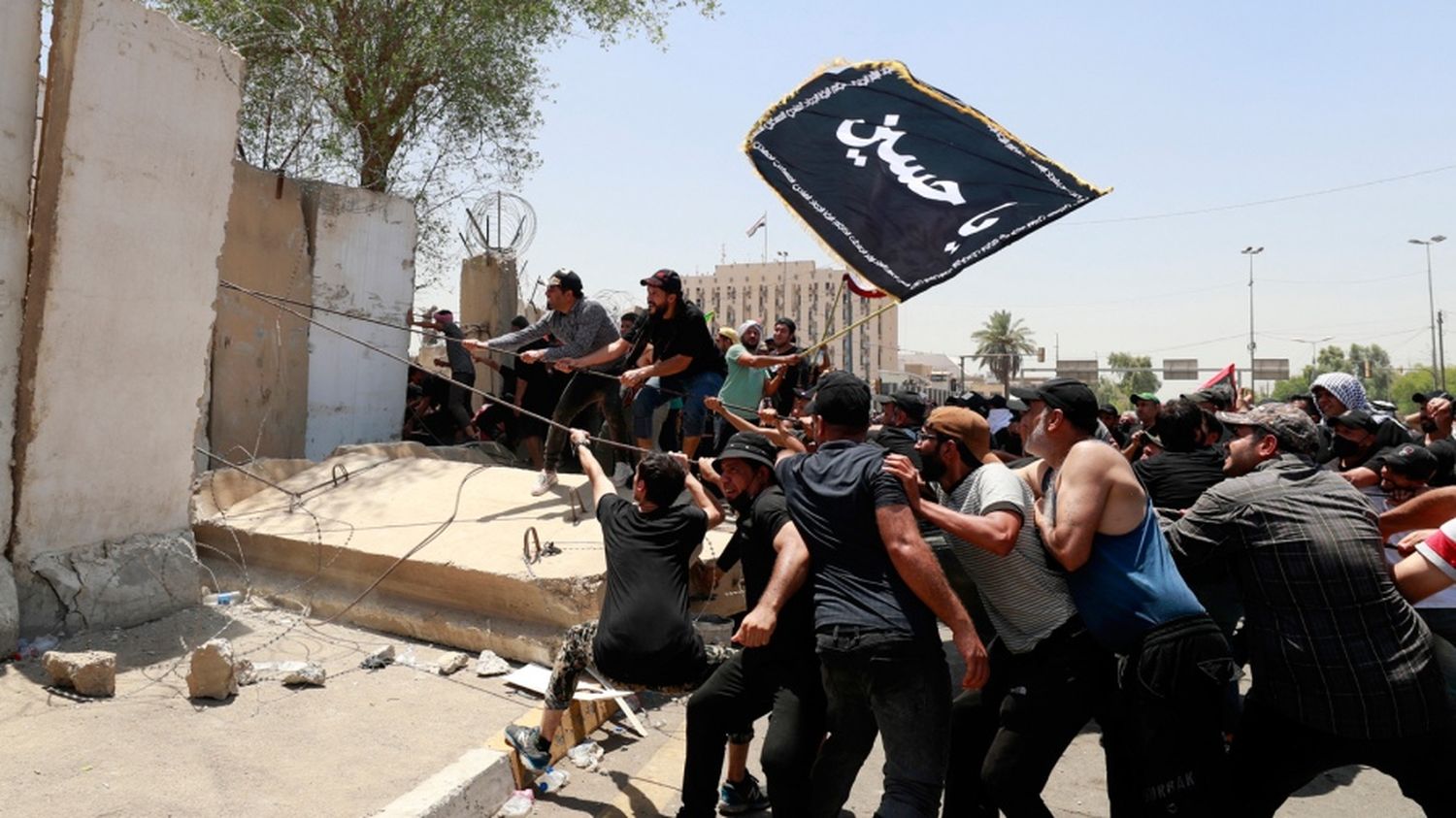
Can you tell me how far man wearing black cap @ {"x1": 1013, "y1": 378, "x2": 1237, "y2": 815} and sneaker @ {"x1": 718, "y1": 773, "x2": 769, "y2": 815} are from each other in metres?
1.52

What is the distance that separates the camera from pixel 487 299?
11719mm

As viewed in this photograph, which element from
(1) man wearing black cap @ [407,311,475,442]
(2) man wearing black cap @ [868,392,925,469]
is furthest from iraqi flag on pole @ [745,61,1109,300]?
(1) man wearing black cap @ [407,311,475,442]

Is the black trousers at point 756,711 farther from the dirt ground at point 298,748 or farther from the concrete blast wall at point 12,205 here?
the concrete blast wall at point 12,205

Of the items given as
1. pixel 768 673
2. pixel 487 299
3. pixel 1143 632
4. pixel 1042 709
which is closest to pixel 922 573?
pixel 1042 709

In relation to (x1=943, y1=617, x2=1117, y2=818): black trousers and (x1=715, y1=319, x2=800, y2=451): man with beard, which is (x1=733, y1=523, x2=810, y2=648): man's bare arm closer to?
(x1=943, y1=617, x2=1117, y2=818): black trousers

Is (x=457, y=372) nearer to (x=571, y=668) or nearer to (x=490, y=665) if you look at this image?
(x=490, y=665)

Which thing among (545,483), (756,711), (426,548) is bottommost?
(756,711)

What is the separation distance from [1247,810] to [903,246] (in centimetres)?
378

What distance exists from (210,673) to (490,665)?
4.47 ft

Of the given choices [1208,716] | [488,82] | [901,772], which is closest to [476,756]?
[901,772]

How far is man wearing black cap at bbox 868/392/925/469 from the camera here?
5238 mm

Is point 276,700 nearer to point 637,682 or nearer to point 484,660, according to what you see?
point 484,660

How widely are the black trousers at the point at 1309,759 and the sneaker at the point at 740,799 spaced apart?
5.93 feet

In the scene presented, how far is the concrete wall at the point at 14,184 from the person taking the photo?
16.1 feet
